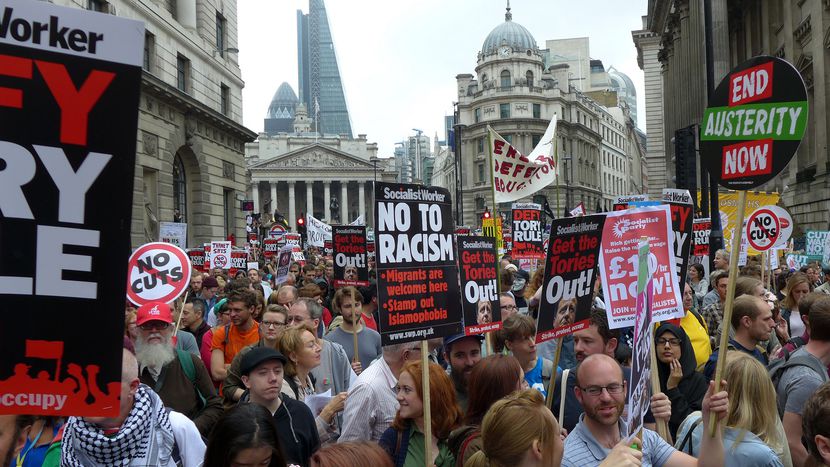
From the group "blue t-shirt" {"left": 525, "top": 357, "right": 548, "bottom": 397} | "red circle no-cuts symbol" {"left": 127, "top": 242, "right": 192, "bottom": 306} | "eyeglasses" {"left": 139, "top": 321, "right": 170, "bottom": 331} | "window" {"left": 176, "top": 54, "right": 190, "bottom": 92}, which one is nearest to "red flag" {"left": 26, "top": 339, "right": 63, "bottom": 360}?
"eyeglasses" {"left": 139, "top": 321, "right": 170, "bottom": 331}

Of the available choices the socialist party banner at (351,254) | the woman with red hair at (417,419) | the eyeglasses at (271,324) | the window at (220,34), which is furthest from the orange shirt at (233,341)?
the window at (220,34)

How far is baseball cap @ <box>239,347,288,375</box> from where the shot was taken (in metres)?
4.27

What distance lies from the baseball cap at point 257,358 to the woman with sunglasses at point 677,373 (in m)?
2.44

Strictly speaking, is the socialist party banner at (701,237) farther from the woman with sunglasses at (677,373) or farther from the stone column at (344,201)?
the stone column at (344,201)

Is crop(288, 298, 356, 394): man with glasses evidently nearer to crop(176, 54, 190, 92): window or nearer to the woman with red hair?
the woman with red hair

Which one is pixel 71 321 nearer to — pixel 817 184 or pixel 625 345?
→ pixel 625 345

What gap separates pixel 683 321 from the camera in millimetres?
6383

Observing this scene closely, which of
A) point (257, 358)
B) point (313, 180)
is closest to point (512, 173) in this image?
point (257, 358)

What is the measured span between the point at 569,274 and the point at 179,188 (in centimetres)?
2294

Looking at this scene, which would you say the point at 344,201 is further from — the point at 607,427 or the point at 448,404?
the point at 607,427

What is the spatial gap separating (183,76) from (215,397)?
74.9ft

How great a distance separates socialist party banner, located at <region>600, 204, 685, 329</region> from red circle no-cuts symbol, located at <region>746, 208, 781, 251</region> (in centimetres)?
732

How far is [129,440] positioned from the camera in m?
3.20

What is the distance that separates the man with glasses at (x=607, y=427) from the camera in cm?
343
